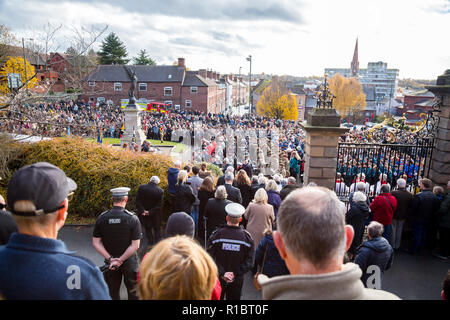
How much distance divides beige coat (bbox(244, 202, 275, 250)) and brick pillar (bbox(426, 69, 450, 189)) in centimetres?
533

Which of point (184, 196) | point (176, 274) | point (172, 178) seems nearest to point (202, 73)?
point (172, 178)

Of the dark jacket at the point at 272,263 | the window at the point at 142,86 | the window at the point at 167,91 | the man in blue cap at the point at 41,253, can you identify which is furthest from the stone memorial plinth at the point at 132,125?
the window at the point at 142,86

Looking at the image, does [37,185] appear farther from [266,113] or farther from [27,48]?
[266,113]

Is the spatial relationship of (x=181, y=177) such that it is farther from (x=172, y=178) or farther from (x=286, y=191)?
(x=286, y=191)

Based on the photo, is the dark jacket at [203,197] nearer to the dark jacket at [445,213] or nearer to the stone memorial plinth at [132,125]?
the dark jacket at [445,213]

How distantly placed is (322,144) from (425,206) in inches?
102

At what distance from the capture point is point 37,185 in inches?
70.1

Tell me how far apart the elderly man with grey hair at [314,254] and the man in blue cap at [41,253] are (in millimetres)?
965

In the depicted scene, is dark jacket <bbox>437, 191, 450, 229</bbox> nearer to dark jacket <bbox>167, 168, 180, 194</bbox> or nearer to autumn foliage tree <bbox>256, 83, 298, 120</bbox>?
dark jacket <bbox>167, 168, 180, 194</bbox>

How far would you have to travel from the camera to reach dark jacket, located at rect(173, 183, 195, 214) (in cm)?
692

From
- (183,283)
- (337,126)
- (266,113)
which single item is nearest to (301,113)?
(266,113)

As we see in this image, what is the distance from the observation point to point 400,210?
6988 millimetres

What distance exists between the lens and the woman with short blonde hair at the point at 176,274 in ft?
5.73
